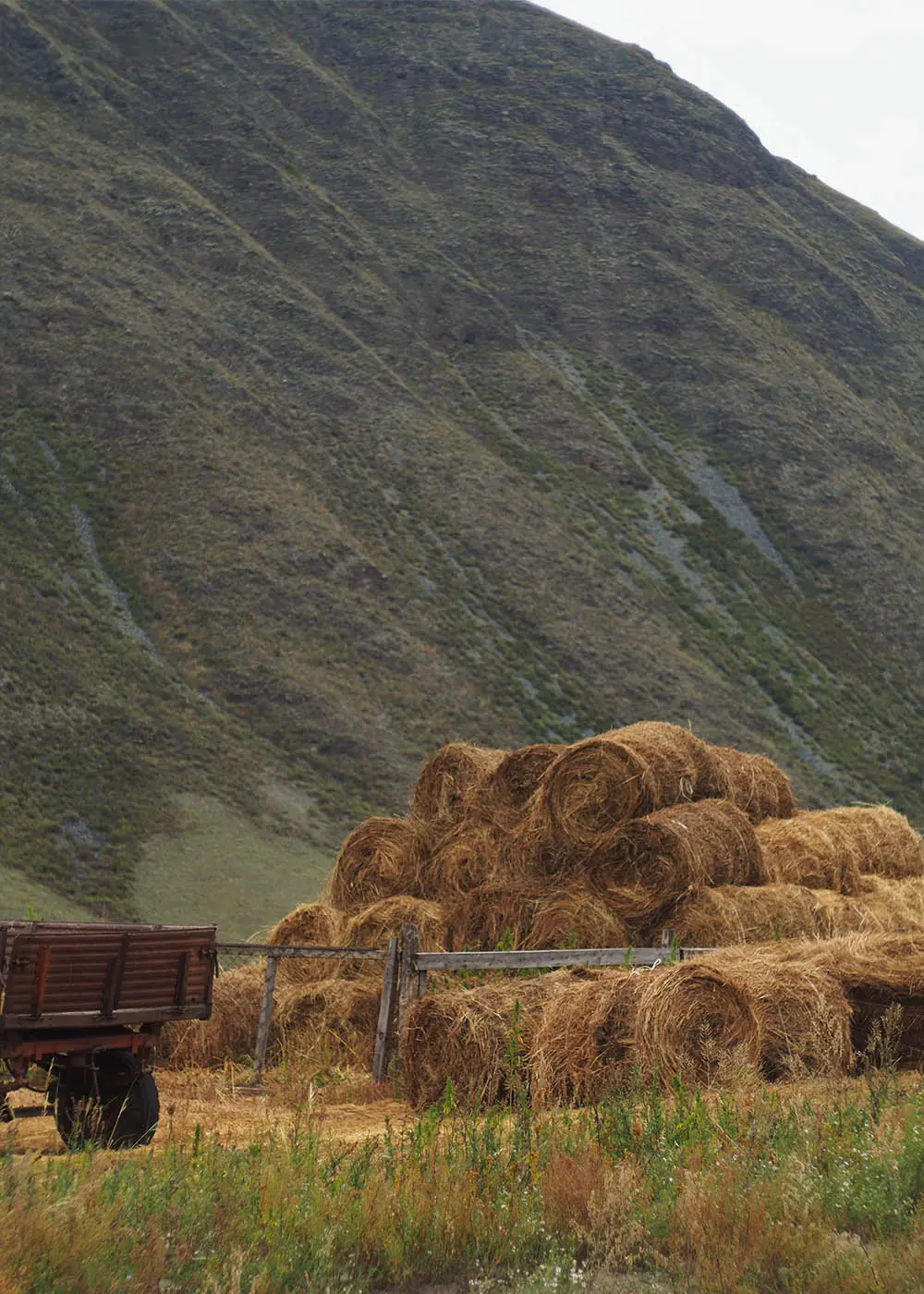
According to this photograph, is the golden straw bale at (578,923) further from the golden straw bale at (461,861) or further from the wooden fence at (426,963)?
the wooden fence at (426,963)

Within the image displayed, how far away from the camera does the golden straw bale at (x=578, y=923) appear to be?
13008 millimetres

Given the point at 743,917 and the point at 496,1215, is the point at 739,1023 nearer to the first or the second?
the point at 496,1215

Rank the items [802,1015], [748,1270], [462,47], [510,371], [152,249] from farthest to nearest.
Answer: [462,47], [510,371], [152,249], [802,1015], [748,1270]

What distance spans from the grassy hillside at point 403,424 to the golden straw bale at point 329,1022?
20.3 meters

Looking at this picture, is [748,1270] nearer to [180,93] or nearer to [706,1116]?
[706,1116]

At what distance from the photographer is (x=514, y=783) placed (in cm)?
1559

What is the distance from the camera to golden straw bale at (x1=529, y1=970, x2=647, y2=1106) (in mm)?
8324

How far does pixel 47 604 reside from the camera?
140 feet

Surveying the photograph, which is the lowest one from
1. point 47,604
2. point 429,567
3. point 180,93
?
point 47,604

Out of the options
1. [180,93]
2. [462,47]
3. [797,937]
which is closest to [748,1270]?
[797,937]

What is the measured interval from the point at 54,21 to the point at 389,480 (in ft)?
137

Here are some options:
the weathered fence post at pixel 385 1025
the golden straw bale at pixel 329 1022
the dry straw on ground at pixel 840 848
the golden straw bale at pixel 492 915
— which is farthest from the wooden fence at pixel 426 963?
the dry straw on ground at pixel 840 848

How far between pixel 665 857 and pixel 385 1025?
165 inches

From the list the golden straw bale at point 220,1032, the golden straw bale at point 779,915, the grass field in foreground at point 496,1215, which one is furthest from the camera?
the golden straw bale at point 779,915
